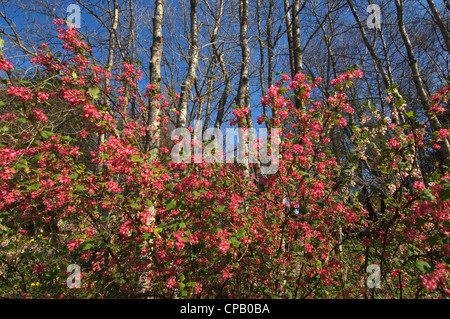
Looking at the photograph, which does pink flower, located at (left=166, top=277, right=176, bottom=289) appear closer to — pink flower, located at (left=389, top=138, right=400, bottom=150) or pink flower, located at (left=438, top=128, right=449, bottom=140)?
pink flower, located at (left=389, top=138, right=400, bottom=150)

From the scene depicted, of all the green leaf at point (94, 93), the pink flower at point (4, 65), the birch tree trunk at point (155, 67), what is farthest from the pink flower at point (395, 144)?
the pink flower at point (4, 65)

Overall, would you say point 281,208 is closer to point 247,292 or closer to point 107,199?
point 247,292

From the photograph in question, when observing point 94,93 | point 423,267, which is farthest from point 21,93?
point 423,267

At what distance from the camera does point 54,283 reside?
2631 mm

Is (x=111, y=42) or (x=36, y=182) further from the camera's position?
(x=111, y=42)

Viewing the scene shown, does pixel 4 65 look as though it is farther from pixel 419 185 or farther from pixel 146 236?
pixel 419 185

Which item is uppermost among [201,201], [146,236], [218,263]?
[201,201]

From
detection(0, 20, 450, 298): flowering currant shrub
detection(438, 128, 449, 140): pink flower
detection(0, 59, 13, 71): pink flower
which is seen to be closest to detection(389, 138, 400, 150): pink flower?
detection(0, 20, 450, 298): flowering currant shrub

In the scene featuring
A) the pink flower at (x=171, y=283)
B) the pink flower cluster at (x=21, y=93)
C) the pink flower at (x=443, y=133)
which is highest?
the pink flower cluster at (x=21, y=93)

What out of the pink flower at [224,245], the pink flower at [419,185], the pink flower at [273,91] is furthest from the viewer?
the pink flower at [273,91]

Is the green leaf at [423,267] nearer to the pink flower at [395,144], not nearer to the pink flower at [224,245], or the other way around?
the pink flower at [395,144]

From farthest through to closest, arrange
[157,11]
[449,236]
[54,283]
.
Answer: [157,11], [54,283], [449,236]

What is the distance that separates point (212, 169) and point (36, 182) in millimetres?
1586
